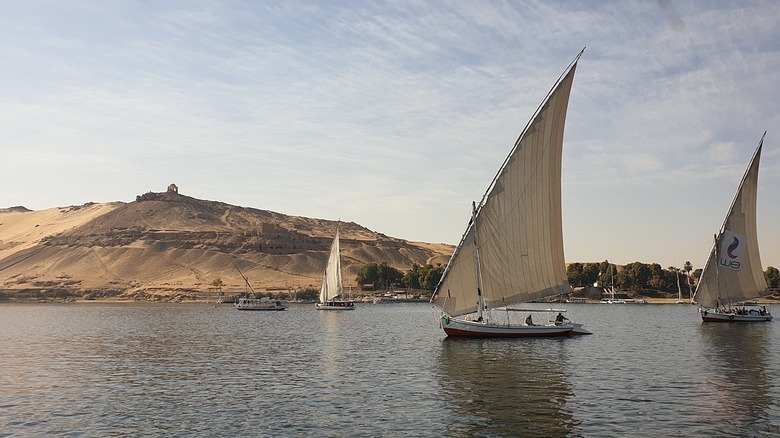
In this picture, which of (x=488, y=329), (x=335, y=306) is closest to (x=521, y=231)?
(x=488, y=329)

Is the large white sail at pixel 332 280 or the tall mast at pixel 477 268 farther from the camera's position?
the large white sail at pixel 332 280

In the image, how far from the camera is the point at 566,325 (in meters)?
63.9

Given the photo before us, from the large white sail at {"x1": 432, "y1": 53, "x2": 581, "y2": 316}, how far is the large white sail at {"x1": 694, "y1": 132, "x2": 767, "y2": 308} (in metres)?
29.4

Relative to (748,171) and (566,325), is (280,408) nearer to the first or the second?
(566,325)

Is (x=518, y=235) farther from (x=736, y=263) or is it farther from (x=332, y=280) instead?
(x=332, y=280)

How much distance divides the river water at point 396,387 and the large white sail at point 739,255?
524 inches

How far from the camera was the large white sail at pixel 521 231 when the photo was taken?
52.6 m

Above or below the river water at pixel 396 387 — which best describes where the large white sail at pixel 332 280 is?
above

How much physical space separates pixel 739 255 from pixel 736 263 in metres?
0.99

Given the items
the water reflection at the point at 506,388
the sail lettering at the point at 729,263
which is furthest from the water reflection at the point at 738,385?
the sail lettering at the point at 729,263

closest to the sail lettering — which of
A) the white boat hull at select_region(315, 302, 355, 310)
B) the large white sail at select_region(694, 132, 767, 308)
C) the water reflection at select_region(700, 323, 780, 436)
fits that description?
the large white sail at select_region(694, 132, 767, 308)

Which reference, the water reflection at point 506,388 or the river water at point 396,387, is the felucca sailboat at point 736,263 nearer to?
the river water at point 396,387

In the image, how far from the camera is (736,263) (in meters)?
77.1

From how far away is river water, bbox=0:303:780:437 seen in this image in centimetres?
2745
